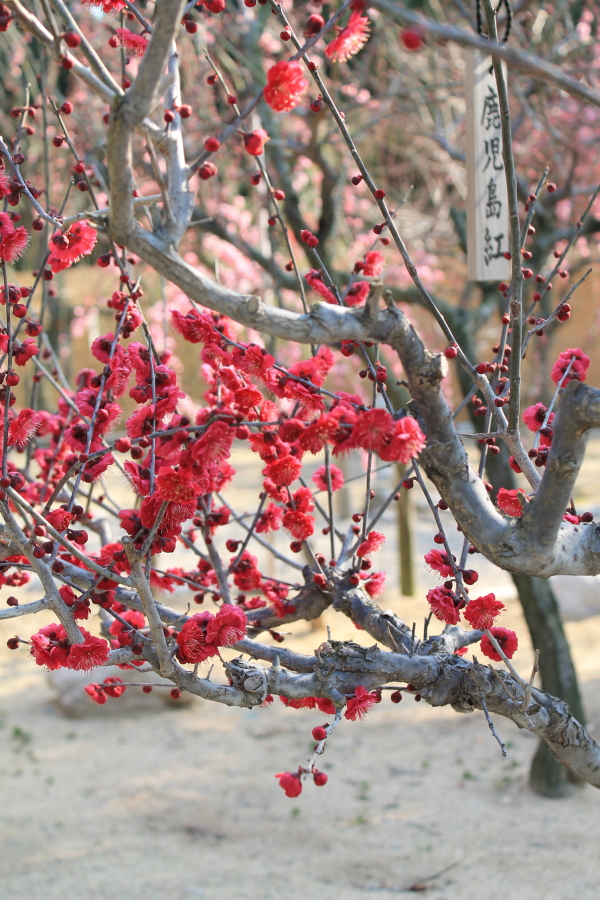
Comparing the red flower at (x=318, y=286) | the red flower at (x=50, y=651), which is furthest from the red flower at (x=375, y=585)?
the red flower at (x=50, y=651)

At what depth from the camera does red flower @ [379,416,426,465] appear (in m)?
1.31

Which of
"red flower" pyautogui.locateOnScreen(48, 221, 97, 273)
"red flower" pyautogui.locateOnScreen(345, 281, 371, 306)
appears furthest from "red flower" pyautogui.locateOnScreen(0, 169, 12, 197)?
"red flower" pyautogui.locateOnScreen(345, 281, 371, 306)

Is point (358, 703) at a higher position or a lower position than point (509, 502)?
lower

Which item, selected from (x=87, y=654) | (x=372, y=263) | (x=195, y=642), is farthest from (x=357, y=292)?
(x=87, y=654)

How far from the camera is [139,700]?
4793 millimetres

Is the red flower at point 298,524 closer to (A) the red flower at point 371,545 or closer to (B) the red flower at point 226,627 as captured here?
(A) the red flower at point 371,545

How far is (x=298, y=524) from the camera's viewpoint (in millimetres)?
1966

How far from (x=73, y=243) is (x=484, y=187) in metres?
1.41

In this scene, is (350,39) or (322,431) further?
(350,39)

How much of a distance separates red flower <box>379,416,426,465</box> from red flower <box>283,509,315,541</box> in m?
0.66

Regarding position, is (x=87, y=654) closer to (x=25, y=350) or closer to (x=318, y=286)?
(x=25, y=350)

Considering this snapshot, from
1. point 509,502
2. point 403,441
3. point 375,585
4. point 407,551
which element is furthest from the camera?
point 407,551

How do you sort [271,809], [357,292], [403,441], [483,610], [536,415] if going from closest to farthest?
1. [403,441]
2. [483,610]
3. [536,415]
4. [357,292]
5. [271,809]

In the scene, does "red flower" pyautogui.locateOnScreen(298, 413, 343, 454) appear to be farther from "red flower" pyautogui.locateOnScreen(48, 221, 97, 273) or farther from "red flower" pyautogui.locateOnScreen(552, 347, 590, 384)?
"red flower" pyautogui.locateOnScreen(552, 347, 590, 384)
